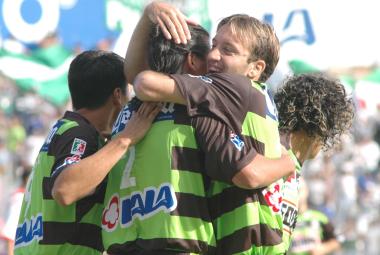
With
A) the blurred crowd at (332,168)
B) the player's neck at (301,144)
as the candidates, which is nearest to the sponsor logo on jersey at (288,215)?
the player's neck at (301,144)

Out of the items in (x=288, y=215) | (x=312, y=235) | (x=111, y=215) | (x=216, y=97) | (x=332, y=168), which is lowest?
(x=332, y=168)

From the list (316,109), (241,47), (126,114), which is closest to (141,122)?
(126,114)

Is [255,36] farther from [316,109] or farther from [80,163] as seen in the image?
[80,163]

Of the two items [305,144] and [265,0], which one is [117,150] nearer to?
[305,144]

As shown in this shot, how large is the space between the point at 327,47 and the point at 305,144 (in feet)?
26.0

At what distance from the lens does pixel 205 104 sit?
367 cm

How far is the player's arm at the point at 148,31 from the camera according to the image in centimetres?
373

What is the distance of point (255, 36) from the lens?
3826 mm

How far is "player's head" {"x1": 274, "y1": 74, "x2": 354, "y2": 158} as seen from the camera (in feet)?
14.4

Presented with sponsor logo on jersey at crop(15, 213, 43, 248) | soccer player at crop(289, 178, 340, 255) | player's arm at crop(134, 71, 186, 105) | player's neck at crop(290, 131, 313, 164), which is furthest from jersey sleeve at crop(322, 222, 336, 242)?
player's arm at crop(134, 71, 186, 105)

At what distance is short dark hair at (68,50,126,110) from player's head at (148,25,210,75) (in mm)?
517

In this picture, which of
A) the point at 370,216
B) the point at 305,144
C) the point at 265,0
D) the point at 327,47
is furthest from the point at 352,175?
the point at 305,144

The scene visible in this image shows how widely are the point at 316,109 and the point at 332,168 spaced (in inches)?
508

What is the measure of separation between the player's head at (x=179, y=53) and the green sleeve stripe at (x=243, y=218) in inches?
23.4
